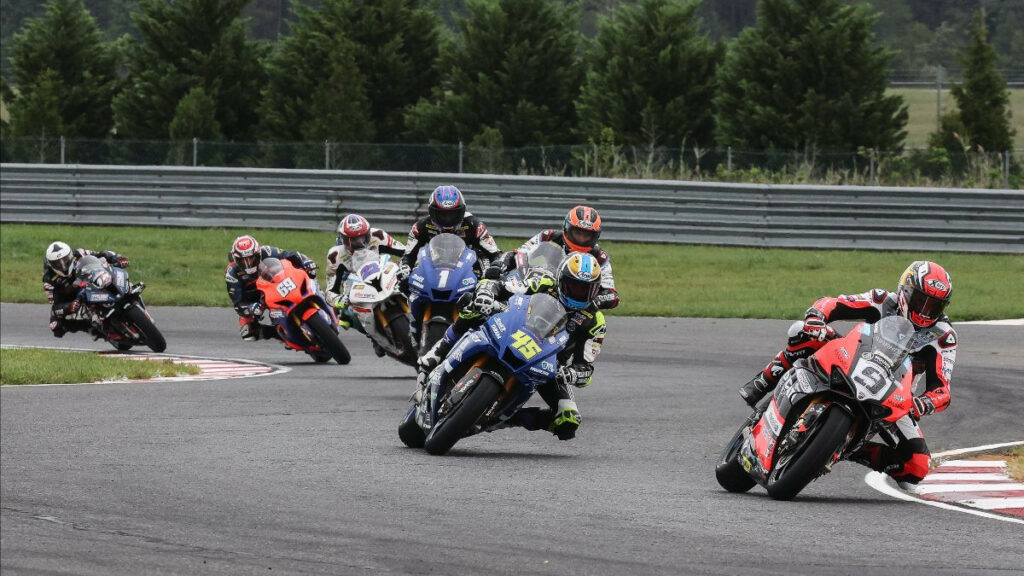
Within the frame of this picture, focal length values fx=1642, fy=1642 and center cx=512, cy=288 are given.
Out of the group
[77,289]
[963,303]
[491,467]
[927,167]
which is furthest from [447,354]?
[927,167]

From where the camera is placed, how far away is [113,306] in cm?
1781

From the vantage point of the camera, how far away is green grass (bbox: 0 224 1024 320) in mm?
22297

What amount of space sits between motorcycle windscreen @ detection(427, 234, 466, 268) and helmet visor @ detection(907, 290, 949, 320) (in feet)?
14.9

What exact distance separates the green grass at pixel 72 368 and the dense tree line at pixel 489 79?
1920cm

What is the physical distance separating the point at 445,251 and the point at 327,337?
410 centimetres

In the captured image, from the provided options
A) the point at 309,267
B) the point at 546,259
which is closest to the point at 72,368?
the point at 309,267

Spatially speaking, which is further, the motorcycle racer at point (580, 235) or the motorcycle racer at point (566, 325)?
the motorcycle racer at point (580, 235)

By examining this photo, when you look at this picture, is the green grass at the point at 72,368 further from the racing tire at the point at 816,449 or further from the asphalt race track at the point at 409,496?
the racing tire at the point at 816,449

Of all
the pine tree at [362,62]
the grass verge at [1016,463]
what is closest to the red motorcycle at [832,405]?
the grass verge at [1016,463]

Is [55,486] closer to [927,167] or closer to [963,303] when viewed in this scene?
[963,303]

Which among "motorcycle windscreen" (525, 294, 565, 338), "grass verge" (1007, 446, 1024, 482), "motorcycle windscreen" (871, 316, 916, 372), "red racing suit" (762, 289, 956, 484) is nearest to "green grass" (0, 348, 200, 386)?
"motorcycle windscreen" (525, 294, 565, 338)

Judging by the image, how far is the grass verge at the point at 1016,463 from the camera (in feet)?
32.7

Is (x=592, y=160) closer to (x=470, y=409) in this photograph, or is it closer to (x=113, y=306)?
(x=113, y=306)

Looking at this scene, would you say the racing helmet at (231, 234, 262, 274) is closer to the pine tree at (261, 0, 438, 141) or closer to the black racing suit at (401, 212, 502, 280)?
the black racing suit at (401, 212, 502, 280)
